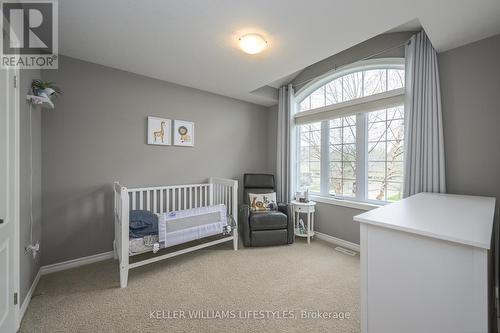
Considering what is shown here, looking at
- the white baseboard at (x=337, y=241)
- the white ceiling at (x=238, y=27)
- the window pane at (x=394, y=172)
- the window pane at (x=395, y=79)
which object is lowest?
the white baseboard at (x=337, y=241)

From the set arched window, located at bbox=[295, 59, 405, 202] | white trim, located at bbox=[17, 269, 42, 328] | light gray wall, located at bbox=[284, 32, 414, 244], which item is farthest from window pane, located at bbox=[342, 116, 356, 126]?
white trim, located at bbox=[17, 269, 42, 328]

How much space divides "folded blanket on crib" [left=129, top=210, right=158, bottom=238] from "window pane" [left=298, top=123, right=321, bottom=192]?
2.46 meters

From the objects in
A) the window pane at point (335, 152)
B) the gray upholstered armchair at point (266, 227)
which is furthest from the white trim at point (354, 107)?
the gray upholstered armchair at point (266, 227)

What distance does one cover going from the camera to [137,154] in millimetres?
2729

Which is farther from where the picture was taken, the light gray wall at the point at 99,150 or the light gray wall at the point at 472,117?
the light gray wall at the point at 99,150

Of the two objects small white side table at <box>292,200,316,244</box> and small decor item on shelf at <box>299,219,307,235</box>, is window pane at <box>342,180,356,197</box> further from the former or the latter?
small decor item on shelf at <box>299,219,307,235</box>

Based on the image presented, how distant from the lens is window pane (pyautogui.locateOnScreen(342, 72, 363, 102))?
9.55 feet

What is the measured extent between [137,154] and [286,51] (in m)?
2.24

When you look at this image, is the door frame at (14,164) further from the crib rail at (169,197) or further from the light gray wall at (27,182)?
the crib rail at (169,197)

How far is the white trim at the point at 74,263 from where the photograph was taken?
2168mm

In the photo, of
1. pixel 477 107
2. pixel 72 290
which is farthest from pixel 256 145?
pixel 72 290

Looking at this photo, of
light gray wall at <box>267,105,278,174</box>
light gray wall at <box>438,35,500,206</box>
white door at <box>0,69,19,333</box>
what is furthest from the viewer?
light gray wall at <box>267,105,278,174</box>

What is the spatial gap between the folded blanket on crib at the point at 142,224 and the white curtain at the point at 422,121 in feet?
9.07

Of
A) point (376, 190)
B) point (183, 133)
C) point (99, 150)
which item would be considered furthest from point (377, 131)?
point (99, 150)
